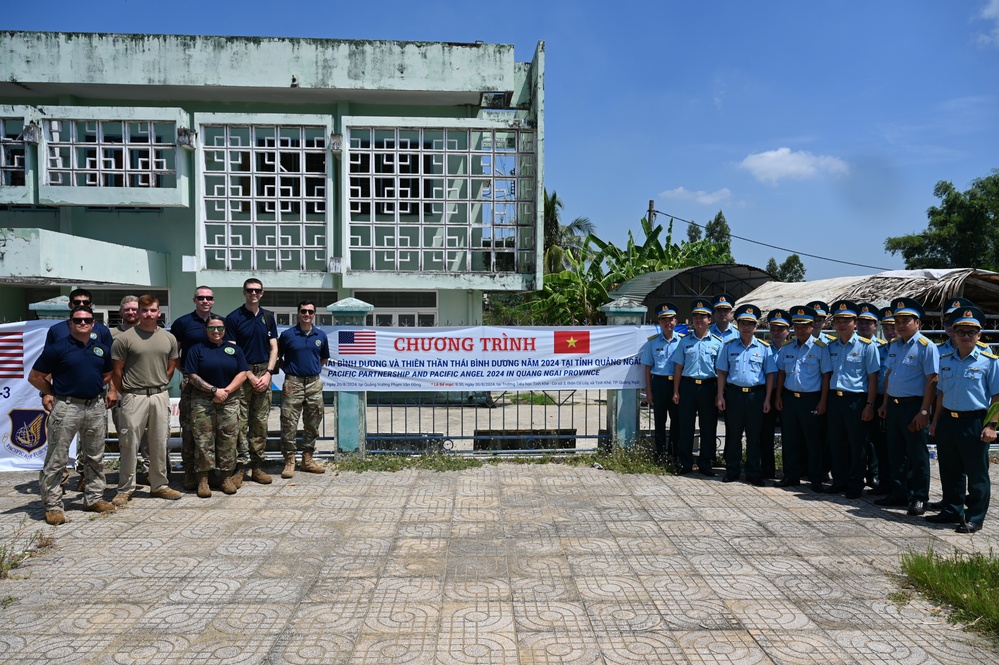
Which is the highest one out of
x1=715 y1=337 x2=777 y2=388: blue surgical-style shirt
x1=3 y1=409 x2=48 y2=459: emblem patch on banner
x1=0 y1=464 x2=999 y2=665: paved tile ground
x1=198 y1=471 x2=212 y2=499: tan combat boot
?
x1=715 y1=337 x2=777 y2=388: blue surgical-style shirt

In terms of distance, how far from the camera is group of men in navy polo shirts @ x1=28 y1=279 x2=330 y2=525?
5.35 meters

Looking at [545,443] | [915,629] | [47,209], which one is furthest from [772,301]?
[47,209]

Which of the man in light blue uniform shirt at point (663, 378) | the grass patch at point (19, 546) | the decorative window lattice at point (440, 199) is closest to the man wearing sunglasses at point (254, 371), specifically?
the grass patch at point (19, 546)

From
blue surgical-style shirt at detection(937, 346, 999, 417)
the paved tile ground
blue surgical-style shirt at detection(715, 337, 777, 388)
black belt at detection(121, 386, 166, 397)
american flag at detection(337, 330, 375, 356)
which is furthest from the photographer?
american flag at detection(337, 330, 375, 356)

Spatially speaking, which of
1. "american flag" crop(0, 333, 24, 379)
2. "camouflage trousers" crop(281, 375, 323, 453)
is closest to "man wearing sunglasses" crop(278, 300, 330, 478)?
"camouflage trousers" crop(281, 375, 323, 453)

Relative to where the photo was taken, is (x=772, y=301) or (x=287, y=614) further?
(x=772, y=301)

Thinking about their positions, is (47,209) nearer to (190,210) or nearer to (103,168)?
(103,168)

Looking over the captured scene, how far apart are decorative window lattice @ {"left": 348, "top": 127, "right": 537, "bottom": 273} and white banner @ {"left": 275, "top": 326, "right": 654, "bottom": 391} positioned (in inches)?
257

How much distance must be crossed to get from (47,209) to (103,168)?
2037 millimetres

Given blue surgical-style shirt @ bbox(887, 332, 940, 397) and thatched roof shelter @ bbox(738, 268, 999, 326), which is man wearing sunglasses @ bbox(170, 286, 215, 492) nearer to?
blue surgical-style shirt @ bbox(887, 332, 940, 397)

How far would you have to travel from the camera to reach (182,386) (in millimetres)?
6102

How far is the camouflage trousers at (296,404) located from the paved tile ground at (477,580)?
63 centimetres

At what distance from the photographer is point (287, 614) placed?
12.3ft

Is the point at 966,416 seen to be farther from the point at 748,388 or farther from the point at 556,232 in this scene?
the point at 556,232
